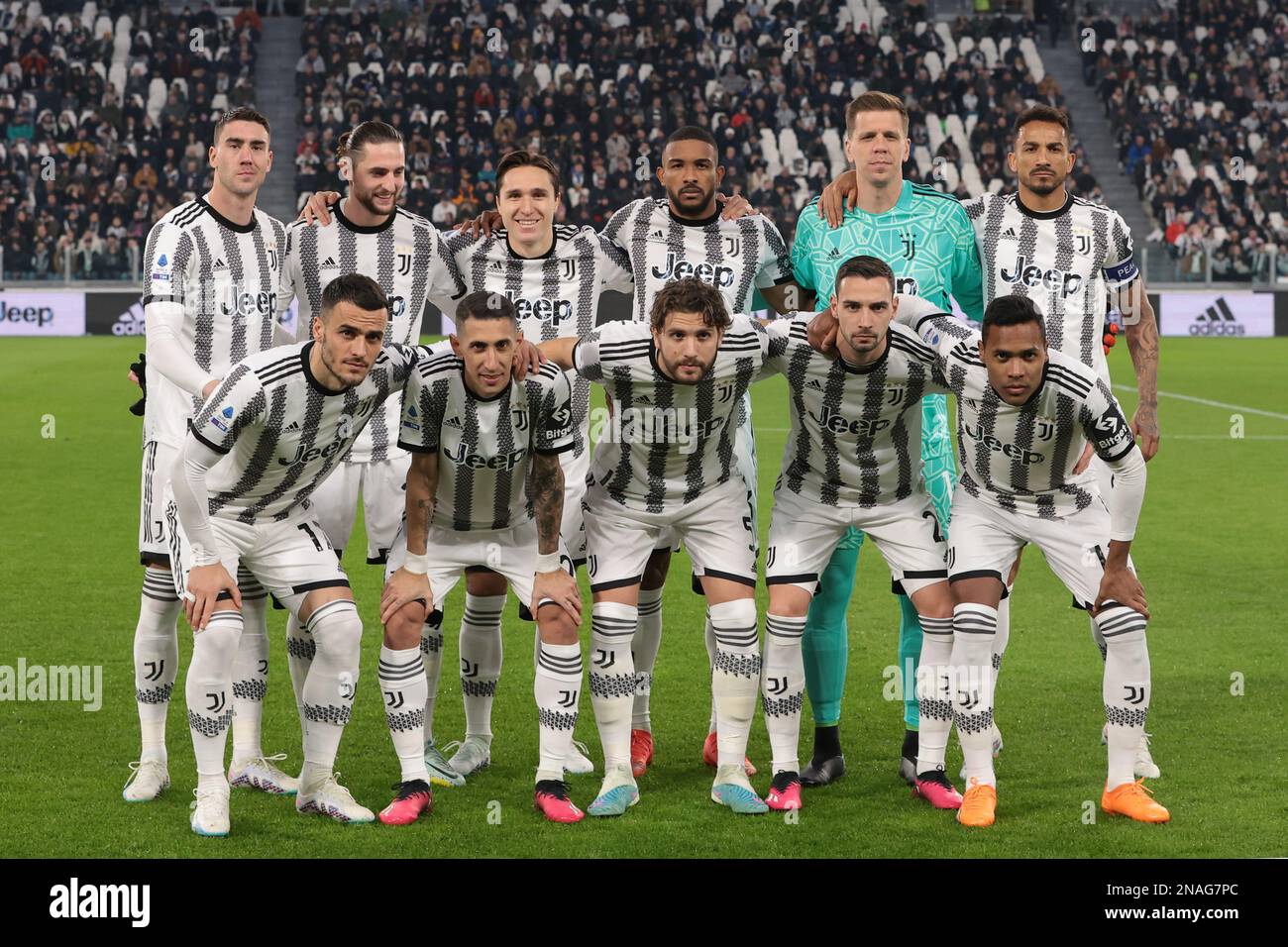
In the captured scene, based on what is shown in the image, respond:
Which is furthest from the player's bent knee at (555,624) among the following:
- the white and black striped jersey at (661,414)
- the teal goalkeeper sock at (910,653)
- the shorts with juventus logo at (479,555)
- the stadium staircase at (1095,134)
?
the stadium staircase at (1095,134)

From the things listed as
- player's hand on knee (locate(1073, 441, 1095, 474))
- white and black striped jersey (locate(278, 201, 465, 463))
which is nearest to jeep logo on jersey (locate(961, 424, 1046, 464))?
player's hand on knee (locate(1073, 441, 1095, 474))

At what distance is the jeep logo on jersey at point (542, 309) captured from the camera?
20.2ft

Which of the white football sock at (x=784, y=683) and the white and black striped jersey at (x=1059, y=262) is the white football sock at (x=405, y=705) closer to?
the white football sock at (x=784, y=683)

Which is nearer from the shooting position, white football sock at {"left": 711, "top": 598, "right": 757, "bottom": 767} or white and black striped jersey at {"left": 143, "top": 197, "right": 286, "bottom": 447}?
white football sock at {"left": 711, "top": 598, "right": 757, "bottom": 767}

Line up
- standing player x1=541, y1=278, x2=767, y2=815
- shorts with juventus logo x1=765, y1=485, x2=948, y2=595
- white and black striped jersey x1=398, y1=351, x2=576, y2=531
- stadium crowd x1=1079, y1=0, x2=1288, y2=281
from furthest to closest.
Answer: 1. stadium crowd x1=1079, y1=0, x2=1288, y2=281
2. shorts with juventus logo x1=765, y1=485, x2=948, y2=595
3. white and black striped jersey x1=398, y1=351, x2=576, y2=531
4. standing player x1=541, y1=278, x2=767, y2=815

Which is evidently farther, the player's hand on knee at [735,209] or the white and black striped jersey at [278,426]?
the player's hand on knee at [735,209]

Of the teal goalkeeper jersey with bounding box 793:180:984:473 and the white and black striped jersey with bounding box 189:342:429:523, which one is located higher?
the teal goalkeeper jersey with bounding box 793:180:984:473

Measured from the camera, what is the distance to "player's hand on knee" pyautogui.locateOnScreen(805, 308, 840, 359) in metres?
5.43

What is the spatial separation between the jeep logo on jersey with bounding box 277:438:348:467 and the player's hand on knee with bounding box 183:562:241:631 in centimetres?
45

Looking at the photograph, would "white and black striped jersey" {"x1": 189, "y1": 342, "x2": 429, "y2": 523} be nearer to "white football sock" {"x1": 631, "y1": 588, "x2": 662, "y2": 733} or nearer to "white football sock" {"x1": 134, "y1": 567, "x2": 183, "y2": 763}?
→ "white football sock" {"x1": 134, "y1": 567, "x2": 183, "y2": 763}

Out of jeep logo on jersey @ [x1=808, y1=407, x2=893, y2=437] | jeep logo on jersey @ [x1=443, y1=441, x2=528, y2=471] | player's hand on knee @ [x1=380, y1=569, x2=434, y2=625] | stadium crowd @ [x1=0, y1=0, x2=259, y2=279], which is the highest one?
stadium crowd @ [x1=0, y1=0, x2=259, y2=279]

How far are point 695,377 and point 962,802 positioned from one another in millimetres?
1646

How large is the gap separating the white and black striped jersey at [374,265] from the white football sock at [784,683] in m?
1.61

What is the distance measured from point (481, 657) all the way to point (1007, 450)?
2057 mm
